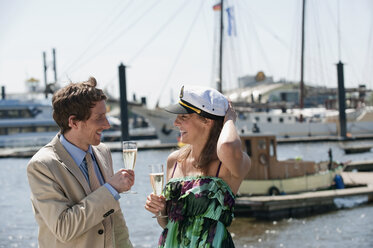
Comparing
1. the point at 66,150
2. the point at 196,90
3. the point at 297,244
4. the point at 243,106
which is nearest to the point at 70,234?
the point at 66,150

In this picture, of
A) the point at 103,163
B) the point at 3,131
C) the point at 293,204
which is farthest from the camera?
the point at 3,131

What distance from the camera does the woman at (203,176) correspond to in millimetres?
2664

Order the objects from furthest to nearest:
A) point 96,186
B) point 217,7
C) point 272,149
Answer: point 217,7, point 272,149, point 96,186

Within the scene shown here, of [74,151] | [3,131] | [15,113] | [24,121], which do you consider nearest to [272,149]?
[74,151]

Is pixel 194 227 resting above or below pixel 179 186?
below

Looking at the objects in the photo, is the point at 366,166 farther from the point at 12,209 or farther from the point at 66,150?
the point at 66,150

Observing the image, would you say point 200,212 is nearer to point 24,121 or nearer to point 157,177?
point 157,177

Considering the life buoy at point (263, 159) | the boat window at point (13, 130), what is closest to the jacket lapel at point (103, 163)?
the life buoy at point (263, 159)

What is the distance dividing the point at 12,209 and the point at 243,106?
127 feet

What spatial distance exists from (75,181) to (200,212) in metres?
0.64

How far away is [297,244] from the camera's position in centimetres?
1356

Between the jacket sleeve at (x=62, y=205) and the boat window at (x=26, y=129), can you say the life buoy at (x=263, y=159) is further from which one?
the boat window at (x=26, y=129)

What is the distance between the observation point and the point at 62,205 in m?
2.50

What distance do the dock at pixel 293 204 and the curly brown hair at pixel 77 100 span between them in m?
13.3
